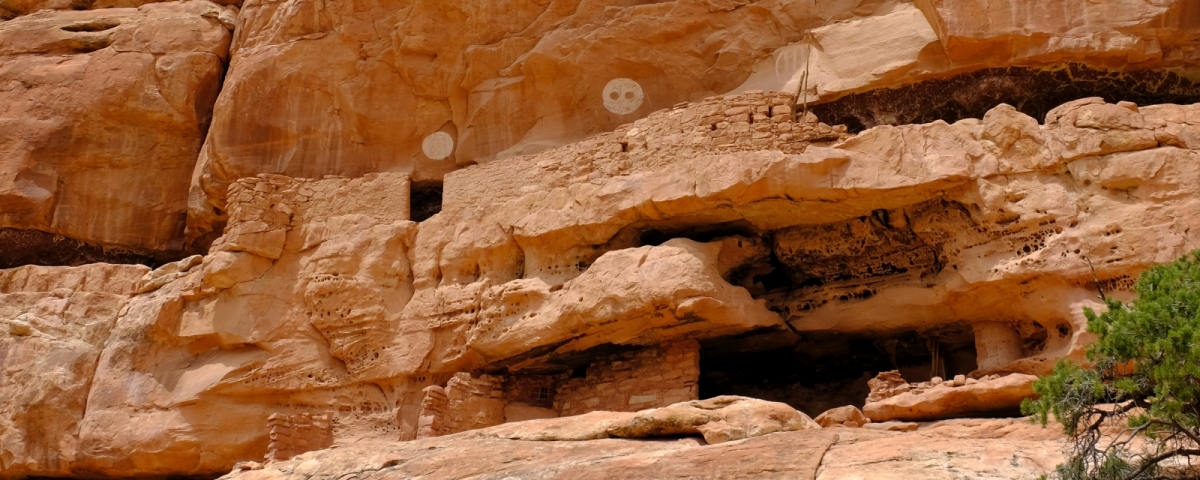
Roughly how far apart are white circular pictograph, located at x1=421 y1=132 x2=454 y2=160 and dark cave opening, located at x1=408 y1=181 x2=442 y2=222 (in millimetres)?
349

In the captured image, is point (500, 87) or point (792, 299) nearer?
point (792, 299)

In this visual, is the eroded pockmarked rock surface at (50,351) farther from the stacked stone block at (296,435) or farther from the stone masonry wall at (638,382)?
the stone masonry wall at (638,382)

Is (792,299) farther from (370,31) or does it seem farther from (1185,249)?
(370,31)

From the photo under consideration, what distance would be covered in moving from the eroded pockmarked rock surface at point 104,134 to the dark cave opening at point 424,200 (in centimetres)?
323

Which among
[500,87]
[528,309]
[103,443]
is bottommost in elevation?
[103,443]

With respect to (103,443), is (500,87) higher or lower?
higher

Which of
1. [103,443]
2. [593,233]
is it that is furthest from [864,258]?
[103,443]

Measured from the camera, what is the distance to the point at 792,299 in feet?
Answer: 41.9

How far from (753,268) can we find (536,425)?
4231 mm

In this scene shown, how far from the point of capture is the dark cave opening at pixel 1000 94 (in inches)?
487

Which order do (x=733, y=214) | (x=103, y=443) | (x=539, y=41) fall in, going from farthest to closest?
(x=539, y=41) < (x=103, y=443) < (x=733, y=214)

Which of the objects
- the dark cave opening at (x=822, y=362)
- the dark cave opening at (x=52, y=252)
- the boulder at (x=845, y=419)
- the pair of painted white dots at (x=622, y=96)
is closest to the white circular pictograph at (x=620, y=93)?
the pair of painted white dots at (x=622, y=96)

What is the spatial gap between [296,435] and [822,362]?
547 centimetres

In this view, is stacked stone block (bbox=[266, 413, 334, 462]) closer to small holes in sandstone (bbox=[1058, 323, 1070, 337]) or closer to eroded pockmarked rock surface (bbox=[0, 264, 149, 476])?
eroded pockmarked rock surface (bbox=[0, 264, 149, 476])
